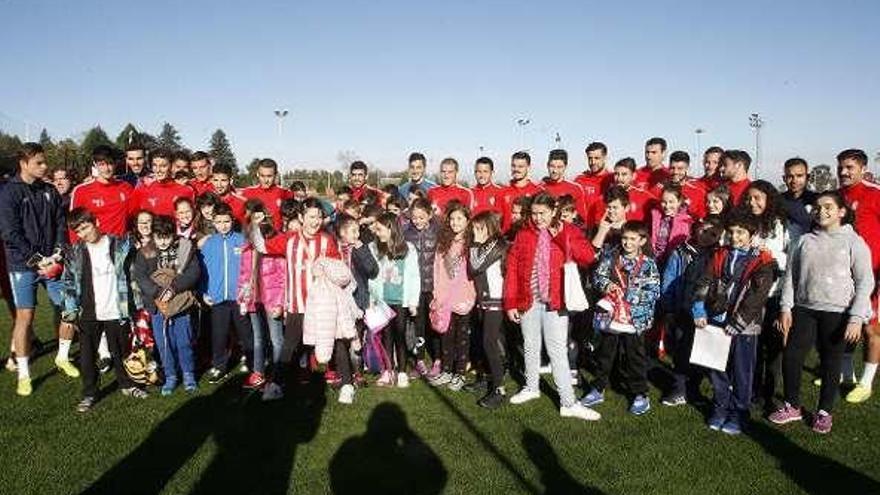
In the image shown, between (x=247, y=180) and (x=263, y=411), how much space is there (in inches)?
2171

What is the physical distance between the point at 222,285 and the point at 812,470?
581 centimetres

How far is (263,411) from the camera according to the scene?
5.99 m

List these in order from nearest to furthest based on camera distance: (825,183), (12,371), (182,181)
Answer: (12,371)
(182,181)
(825,183)

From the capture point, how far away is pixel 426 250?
276 inches

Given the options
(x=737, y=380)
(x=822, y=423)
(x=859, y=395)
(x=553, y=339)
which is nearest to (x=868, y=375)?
(x=859, y=395)

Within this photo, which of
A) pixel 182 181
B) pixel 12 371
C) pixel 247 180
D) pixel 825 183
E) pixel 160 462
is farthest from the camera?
pixel 247 180

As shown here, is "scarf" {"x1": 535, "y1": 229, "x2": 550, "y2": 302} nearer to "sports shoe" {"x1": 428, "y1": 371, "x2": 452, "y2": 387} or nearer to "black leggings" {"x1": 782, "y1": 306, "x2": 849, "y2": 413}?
"sports shoe" {"x1": 428, "y1": 371, "x2": 452, "y2": 387}

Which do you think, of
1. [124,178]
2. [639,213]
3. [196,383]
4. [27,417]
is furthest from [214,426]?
[639,213]

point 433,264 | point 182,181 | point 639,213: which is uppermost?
point 182,181

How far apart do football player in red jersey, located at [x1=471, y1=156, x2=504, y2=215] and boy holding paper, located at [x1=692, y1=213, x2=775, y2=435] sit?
3.79 meters

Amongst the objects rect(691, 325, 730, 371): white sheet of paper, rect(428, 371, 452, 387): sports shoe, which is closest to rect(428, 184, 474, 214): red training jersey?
rect(428, 371, 452, 387): sports shoe

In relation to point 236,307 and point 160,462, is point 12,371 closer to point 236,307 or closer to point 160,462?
point 236,307

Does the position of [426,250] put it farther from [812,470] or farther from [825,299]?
[812,470]

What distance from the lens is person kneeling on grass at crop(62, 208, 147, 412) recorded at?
6051mm
